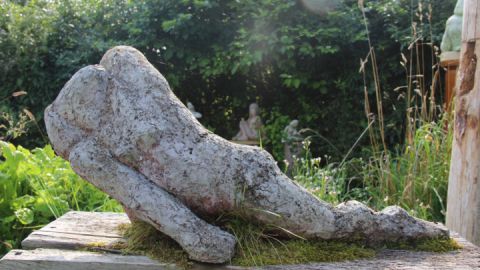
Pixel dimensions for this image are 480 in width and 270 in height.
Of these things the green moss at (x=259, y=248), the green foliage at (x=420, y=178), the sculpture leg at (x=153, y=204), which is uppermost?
the sculpture leg at (x=153, y=204)

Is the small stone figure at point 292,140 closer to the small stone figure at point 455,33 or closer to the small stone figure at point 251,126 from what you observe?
the small stone figure at point 251,126

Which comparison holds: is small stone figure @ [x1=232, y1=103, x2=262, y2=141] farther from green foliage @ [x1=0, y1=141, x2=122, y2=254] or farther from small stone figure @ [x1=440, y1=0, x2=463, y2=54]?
green foliage @ [x1=0, y1=141, x2=122, y2=254]

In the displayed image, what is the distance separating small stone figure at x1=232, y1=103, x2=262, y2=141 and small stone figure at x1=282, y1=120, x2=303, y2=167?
39cm

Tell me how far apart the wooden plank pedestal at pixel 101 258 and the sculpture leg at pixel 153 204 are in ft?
0.26

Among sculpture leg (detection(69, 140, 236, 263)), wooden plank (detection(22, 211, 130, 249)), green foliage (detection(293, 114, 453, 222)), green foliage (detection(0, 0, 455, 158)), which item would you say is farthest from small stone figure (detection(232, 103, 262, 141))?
sculpture leg (detection(69, 140, 236, 263))

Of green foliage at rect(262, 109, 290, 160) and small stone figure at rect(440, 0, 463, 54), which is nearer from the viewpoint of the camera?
small stone figure at rect(440, 0, 463, 54)

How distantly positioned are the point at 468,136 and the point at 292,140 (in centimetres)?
301

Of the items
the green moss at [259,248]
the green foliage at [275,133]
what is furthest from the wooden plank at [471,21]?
the green foliage at [275,133]

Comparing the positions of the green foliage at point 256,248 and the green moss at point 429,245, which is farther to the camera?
the green moss at point 429,245

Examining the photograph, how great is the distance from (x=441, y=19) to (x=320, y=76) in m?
1.48

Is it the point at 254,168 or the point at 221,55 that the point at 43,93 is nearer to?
the point at 221,55

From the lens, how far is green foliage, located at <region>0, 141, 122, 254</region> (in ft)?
10.3

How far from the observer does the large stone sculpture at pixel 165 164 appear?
5.91ft

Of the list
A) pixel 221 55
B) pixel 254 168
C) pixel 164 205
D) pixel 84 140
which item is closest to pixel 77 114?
pixel 84 140
